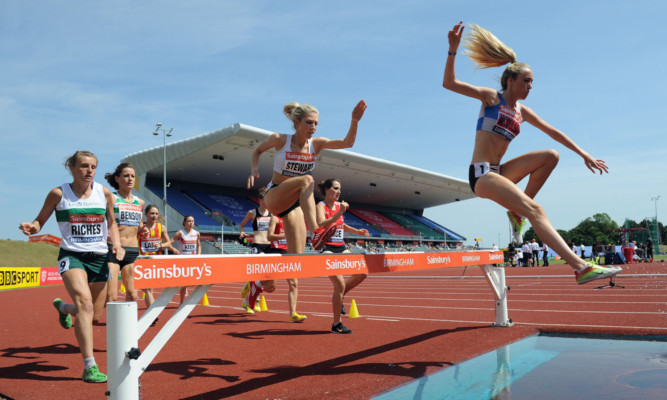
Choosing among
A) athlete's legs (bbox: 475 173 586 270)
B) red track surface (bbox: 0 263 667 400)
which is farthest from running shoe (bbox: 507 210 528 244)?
red track surface (bbox: 0 263 667 400)

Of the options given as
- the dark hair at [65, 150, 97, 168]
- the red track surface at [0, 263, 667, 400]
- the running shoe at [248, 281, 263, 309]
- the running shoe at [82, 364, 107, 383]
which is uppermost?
the dark hair at [65, 150, 97, 168]

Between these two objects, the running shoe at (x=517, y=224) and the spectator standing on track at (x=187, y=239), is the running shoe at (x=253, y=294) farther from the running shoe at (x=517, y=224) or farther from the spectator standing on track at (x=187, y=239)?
the running shoe at (x=517, y=224)

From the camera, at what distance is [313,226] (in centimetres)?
488

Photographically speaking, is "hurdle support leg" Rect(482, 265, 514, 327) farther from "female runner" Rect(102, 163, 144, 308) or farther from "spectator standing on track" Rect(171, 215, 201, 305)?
"spectator standing on track" Rect(171, 215, 201, 305)

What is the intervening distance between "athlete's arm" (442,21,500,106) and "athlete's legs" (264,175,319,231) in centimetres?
150

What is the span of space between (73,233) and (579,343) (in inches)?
192

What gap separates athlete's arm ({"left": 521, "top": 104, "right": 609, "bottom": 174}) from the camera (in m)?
4.38

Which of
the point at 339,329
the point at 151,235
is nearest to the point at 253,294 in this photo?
the point at 151,235

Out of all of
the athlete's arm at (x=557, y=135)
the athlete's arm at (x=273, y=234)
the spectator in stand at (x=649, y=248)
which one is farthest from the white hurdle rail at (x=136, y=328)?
the spectator in stand at (x=649, y=248)

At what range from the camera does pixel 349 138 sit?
507 centimetres

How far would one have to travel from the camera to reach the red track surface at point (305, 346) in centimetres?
380

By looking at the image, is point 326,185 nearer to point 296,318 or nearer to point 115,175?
point 296,318

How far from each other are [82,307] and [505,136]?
367cm

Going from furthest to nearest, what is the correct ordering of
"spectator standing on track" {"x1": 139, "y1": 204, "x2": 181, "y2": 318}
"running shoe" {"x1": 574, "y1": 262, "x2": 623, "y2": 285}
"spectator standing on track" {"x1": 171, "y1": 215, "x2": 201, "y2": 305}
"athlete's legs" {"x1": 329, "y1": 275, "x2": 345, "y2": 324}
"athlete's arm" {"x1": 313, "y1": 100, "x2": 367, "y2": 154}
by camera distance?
"spectator standing on track" {"x1": 171, "y1": 215, "x2": 201, "y2": 305}, "spectator standing on track" {"x1": 139, "y1": 204, "x2": 181, "y2": 318}, "athlete's legs" {"x1": 329, "y1": 275, "x2": 345, "y2": 324}, "athlete's arm" {"x1": 313, "y1": 100, "x2": 367, "y2": 154}, "running shoe" {"x1": 574, "y1": 262, "x2": 623, "y2": 285}
